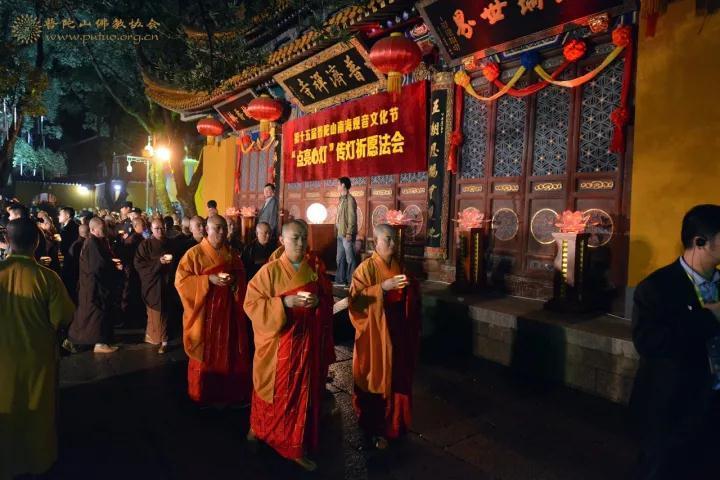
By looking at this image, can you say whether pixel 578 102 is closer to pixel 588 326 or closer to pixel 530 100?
pixel 530 100

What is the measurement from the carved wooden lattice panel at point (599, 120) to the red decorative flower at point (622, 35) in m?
0.25

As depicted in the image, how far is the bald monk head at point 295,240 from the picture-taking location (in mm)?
3324

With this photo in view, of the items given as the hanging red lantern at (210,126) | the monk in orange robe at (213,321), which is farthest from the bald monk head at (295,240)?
the hanging red lantern at (210,126)

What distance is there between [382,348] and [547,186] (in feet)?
13.5

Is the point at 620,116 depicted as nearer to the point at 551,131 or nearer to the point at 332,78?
the point at 551,131

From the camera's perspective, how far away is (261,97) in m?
11.1

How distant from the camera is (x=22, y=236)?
292cm

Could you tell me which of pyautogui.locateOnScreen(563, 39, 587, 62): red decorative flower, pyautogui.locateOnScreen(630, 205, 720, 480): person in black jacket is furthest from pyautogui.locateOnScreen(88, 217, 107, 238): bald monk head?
pyautogui.locateOnScreen(563, 39, 587, 62): red decorative flower

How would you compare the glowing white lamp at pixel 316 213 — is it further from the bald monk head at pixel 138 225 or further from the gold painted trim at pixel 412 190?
the bald monk head at pixel 138 225

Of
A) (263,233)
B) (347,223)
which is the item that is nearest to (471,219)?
(347,223)

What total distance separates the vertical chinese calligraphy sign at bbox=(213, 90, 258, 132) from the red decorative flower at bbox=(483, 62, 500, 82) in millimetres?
6910

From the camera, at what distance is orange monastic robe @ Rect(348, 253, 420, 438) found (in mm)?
3580

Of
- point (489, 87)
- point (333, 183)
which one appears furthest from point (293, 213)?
point (489, 87)

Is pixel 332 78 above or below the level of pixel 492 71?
above
